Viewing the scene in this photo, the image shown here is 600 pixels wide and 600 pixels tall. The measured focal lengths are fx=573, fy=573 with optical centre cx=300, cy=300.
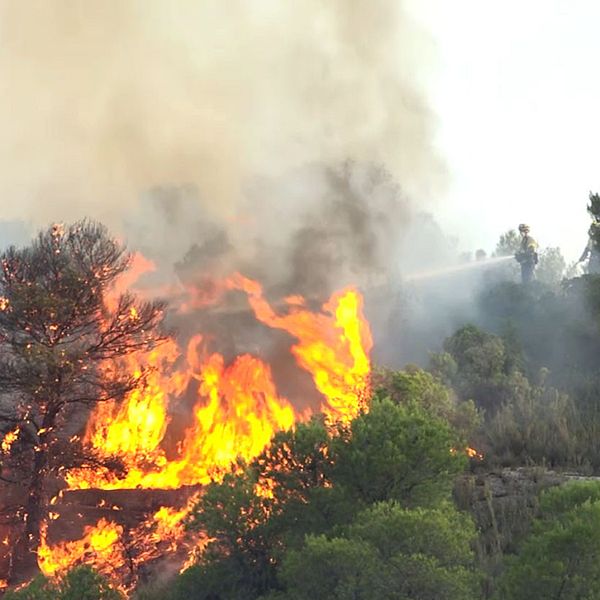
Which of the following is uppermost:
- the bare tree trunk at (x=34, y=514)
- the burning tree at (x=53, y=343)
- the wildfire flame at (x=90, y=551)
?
the burning tree at (x=53, y=343)

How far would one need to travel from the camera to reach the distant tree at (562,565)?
5485 millimetres

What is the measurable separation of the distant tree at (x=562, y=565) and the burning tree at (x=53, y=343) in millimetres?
11714

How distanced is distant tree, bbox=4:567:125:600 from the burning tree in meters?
7.47

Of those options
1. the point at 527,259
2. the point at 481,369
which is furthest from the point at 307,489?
the point at 527,259

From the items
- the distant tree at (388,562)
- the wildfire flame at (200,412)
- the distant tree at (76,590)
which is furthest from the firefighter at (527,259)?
the distant tree at (76,590)

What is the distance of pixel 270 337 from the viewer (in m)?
21.3

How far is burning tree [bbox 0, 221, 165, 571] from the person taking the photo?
48.0 ft

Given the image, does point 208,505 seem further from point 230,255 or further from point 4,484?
point 230,255

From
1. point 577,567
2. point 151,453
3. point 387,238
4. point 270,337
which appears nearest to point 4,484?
point 151,453

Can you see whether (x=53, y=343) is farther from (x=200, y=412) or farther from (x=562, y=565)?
(x=562, y=565)

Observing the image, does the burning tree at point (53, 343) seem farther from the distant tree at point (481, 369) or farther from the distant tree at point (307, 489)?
the distant tree at point (481, 369)

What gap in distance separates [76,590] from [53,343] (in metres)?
9.46

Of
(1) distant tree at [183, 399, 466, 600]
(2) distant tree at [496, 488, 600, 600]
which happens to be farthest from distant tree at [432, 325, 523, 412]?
(2) distant tree at [496, 488, 600, 600]

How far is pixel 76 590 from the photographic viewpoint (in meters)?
7.19
